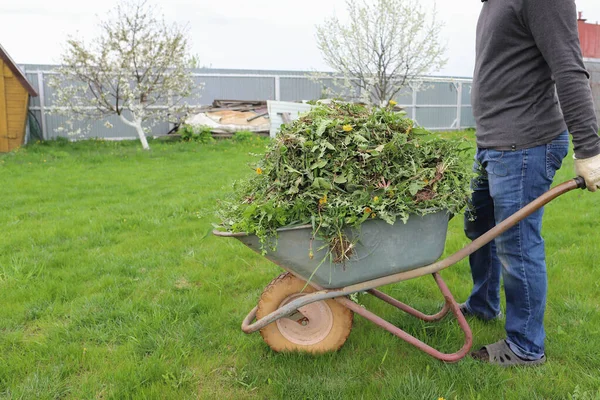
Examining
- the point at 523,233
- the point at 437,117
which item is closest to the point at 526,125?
the point at 523,233

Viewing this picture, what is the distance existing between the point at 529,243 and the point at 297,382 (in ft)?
4.30

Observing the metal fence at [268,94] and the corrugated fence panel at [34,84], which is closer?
the corrugated fence panel at [34,84]

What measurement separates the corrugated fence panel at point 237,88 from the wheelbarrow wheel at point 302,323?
1317 cm

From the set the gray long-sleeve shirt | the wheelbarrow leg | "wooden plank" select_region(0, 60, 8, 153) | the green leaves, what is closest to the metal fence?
"wooden plank" select_region(0, 60, 8, 153)

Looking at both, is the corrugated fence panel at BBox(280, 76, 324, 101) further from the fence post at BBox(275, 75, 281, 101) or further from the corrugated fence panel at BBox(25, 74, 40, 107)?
the corrugated fence panel at BBox(25, 74, 40, 107)

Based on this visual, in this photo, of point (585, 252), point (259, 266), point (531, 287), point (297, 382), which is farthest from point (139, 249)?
point (585, 252)

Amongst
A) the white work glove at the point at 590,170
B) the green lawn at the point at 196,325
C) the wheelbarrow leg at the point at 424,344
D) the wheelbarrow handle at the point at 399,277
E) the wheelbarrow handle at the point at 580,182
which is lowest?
the green lawn at the point at 196,325

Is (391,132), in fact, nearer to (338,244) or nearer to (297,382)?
(338,244)

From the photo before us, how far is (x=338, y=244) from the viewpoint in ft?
7.10

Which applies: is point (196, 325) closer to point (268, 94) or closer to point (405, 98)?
point (268, 94)

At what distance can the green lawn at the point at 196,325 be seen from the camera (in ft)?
7.73

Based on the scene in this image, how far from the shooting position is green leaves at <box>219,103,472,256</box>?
215 cm

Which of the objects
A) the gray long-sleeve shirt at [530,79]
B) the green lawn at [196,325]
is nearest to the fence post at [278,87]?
the green lawn at [196,325]

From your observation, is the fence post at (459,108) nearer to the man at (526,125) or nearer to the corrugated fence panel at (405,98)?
the corrugated fence panel at (405,98)
